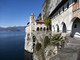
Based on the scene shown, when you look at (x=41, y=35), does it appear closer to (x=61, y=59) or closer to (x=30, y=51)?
(x=30, y=51)

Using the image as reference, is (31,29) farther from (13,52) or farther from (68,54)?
(68,54)

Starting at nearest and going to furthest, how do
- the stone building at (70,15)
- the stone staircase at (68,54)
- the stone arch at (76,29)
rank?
the stone staircase at (68,54), the stone building at (70,15), the stone arch at (76,29)

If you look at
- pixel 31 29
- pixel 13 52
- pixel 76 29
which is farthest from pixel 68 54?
pixel 13 52

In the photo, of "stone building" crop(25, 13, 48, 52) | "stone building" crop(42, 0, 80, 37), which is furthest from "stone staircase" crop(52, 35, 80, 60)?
"stone building" crop(25, 13, 48, 52)

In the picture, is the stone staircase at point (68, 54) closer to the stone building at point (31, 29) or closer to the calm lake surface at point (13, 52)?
the stone building at point (31, 29)

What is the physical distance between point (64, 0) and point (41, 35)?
15.3m

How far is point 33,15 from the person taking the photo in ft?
103

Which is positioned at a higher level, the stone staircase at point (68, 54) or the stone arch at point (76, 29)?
the stone arch at point (76, 29)

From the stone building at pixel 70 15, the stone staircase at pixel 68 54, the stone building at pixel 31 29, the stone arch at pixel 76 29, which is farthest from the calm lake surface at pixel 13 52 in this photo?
the stone staircase at pixel 68 54

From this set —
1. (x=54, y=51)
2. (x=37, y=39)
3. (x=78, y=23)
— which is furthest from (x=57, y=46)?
(x=37, y=39)

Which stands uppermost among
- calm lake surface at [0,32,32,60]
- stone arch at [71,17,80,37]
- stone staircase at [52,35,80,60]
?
stone arch at [71,17,80,37]

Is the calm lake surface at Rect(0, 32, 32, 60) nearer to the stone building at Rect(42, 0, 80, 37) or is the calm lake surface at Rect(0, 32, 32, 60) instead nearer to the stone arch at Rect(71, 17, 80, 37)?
the stone arch at Rect(71, 17, 80, 37)

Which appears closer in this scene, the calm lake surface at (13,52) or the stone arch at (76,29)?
the stone arch at (76,29)

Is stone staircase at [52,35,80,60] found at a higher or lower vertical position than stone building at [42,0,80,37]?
lower
